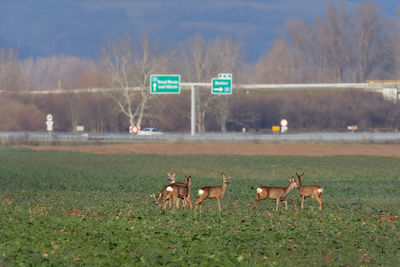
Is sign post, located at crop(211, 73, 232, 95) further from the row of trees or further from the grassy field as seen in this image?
the grassy field

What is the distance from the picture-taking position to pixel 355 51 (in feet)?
414

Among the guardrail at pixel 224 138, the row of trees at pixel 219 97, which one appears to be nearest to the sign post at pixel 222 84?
the guardrail at pixel 224 138

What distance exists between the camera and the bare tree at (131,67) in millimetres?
87125

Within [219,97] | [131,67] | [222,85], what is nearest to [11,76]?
[131,67]

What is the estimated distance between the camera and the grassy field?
13.4m

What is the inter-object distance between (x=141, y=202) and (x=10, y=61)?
4248 inches

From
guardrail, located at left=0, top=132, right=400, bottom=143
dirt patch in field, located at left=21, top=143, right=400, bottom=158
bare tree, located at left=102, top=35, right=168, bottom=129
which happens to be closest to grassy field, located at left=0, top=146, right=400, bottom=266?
dirt patch in field, located at left=21, top=143, right=400, bottom=158

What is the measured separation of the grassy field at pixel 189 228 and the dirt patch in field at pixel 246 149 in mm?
26058

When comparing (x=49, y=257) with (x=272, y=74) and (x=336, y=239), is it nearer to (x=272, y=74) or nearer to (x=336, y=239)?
(x=336, y=239)

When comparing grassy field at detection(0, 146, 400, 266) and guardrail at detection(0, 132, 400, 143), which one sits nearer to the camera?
grassy field at detection(0, 146, 400, 266)

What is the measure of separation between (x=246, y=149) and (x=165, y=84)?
38.8 feet

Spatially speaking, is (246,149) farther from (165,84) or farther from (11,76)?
(11,76)

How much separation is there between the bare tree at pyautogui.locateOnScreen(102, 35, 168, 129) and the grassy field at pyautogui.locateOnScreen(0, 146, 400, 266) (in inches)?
2230

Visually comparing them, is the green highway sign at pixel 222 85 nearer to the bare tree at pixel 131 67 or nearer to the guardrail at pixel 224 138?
the guardrail at pixel 224 138
